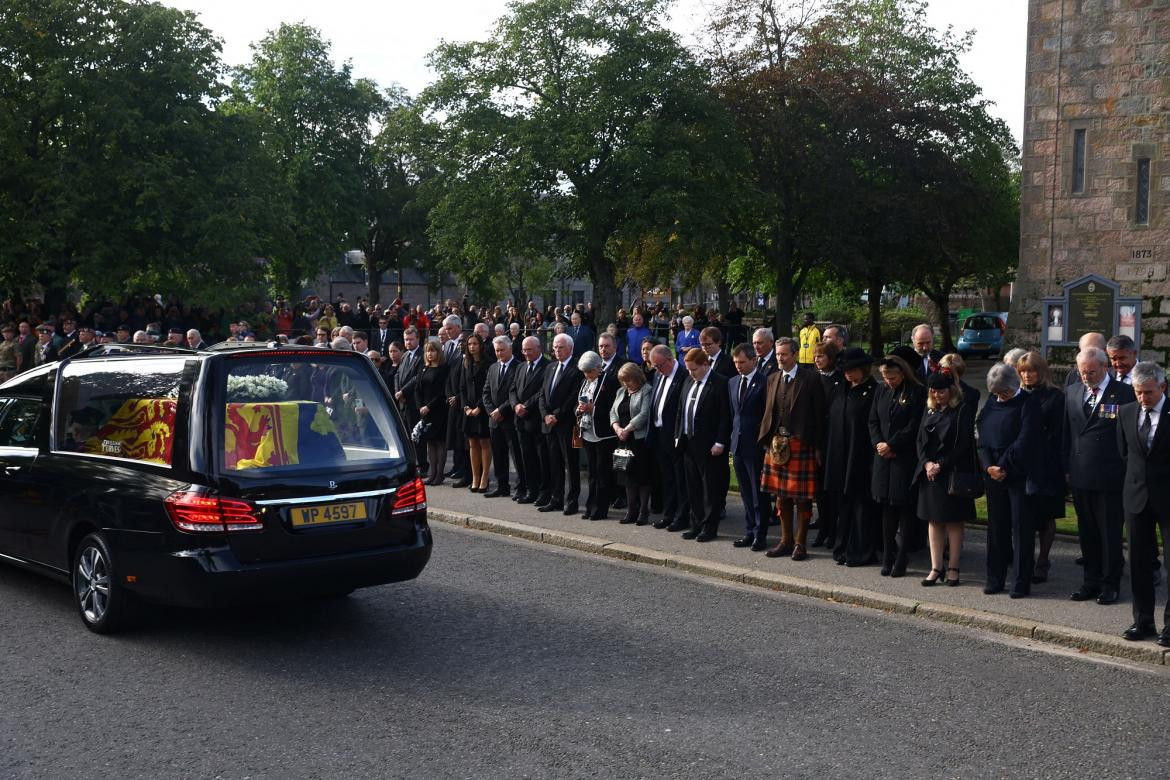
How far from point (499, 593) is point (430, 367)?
6170 millimetres

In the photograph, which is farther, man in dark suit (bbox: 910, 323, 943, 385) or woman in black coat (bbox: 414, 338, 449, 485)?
woman in black coat (bbox: 414, 338, 449, 485)

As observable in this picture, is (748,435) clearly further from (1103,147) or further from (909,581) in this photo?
(1103,147)

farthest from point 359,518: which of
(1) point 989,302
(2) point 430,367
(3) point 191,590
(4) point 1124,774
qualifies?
(1) point 989,302

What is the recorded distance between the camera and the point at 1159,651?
6934mm

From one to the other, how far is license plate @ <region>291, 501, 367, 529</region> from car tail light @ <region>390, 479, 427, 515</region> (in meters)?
0.26

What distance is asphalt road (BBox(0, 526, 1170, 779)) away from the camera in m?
5.12

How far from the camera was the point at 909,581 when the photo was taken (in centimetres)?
884

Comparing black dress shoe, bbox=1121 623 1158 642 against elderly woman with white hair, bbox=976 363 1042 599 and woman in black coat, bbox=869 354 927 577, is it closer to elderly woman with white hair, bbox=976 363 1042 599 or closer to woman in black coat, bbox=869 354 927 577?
elderly woman with white hair, bbox=976 363 1042 599

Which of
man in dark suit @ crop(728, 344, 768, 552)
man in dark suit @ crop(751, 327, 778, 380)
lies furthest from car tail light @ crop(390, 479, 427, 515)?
man in dark suit @ crop(751, 327, 778, 380)

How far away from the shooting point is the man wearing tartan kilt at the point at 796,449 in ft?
31.8

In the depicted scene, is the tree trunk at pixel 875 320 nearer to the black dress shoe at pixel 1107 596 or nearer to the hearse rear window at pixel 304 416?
the black dress shoe at pixel 1107 596

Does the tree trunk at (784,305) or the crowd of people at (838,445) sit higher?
the tree trunk at (784,305)

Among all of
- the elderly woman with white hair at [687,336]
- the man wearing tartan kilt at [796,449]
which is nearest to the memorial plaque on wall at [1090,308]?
the elderly woman with white hair at [687,336]

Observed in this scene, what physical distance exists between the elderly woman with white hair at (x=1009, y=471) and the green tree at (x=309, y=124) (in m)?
51.3
